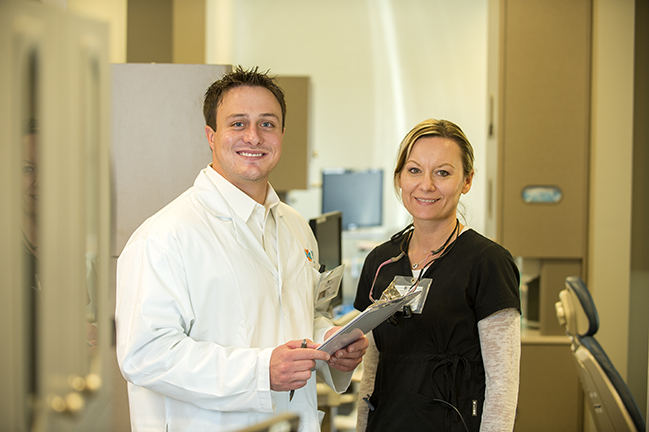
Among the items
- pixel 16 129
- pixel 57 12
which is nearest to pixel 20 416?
pixel 16 129

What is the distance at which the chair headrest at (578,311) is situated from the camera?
78.3 inches

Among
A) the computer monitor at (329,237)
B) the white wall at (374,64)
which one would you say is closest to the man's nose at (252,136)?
the computer monitor at (329,237)

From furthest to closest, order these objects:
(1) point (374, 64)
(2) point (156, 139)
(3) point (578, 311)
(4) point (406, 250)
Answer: (1) point (374, 64) < (3) point (578, 311) < (2) point (156, 139) < (4) point (406, 250)

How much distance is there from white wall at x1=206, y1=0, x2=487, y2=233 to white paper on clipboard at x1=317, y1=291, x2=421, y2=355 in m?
3.74

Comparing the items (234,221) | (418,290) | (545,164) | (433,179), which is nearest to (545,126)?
(545,164)

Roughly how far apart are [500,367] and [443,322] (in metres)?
0.16

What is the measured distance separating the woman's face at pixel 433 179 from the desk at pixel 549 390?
188 centimetres

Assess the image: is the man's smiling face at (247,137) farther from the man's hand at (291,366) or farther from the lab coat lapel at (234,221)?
the man's hand at (291,366)

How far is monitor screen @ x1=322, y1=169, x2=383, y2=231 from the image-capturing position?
4082 mm

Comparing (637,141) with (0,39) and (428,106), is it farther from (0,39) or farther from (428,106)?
(0,39)

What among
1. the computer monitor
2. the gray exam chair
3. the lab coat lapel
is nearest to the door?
the lab coat lapel

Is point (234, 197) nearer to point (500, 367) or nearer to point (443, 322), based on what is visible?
point (443, 322)

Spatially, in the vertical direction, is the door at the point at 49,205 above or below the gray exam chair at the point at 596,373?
above

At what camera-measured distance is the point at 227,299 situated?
3.81 feet
